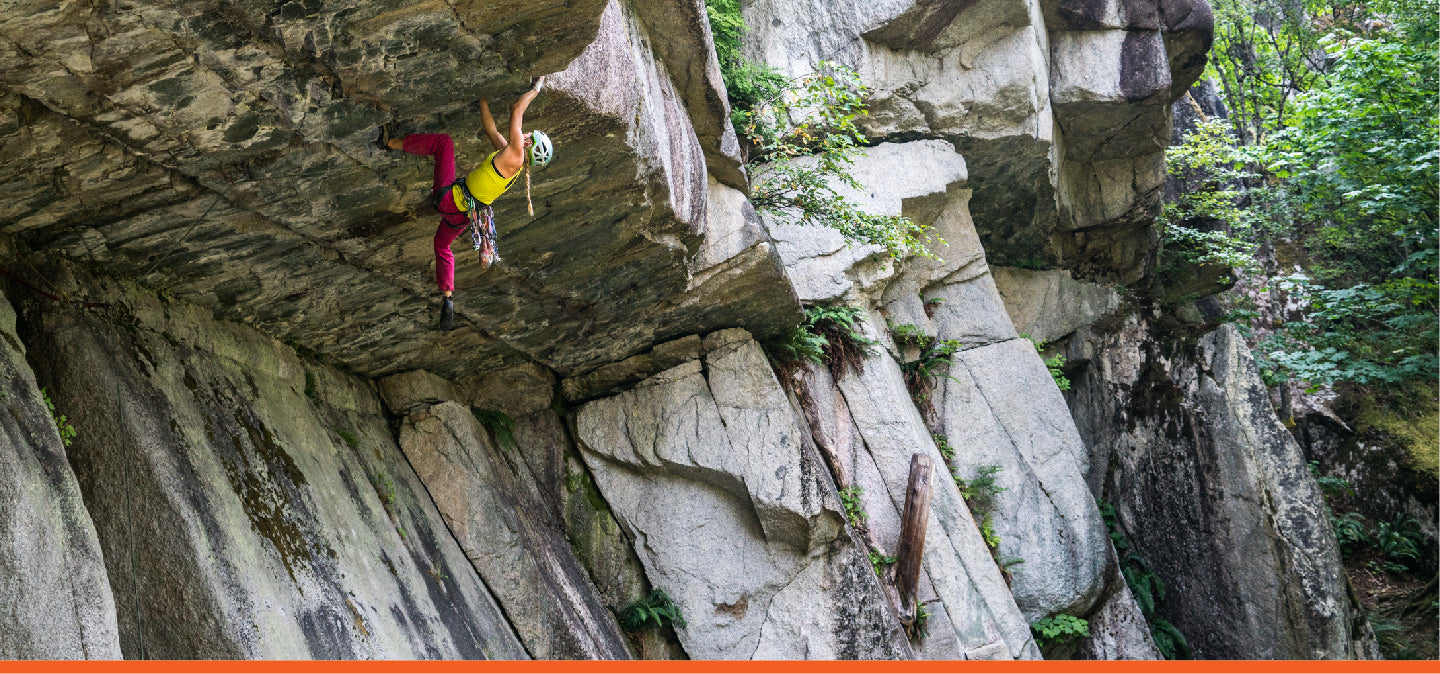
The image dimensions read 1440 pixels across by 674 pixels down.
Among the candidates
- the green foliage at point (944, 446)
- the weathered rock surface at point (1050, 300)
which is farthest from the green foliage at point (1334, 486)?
the green foliage at point (944, 446)

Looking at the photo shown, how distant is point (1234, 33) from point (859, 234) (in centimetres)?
1644

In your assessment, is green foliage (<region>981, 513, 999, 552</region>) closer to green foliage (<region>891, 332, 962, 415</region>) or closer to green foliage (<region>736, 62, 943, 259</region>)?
green foliage (<region>891, 332, 962, 415</region>)

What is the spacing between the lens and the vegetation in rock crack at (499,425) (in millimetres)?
11484

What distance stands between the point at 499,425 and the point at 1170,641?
10657 mm

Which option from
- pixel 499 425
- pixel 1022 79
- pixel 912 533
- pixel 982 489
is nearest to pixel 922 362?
pixel 982 489

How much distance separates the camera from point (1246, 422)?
50.4 ft

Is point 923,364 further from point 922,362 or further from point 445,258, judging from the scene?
point 445,258

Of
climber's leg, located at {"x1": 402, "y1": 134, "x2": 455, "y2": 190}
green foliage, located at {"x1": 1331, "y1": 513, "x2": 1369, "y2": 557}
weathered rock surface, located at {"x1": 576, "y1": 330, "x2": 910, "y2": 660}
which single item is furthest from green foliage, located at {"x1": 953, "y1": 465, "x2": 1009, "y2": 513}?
climber's leg, located at {"x1": 402, "y1": 134, "x2": 455, "y2": 190}

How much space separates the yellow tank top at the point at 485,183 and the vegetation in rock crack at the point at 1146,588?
11.5 m

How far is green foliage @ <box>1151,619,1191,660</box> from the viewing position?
49.2ft

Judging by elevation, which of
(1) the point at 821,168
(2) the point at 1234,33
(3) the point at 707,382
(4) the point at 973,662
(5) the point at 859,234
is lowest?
(4) the point at 973,662

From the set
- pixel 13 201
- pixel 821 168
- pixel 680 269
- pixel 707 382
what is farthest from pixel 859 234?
pixel 13 201

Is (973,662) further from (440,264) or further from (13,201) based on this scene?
(13,201)

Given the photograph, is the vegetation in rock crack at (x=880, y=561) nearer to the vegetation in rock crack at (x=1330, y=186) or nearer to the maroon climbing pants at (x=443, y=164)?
the maroon climbing pants at (x=443, y=164)
